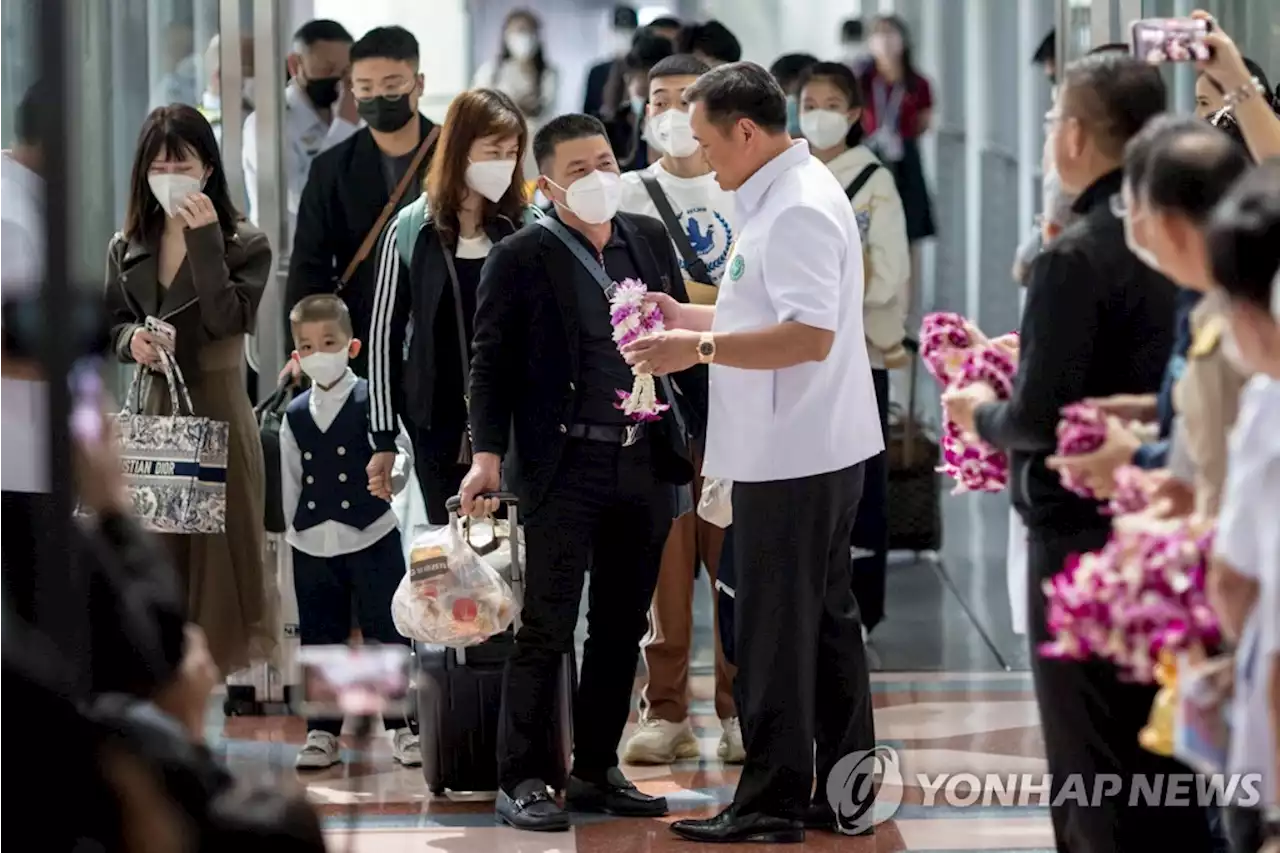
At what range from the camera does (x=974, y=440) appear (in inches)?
150

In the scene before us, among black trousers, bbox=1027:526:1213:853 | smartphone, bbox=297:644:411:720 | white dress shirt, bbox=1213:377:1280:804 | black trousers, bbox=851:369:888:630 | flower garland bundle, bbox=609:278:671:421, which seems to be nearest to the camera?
white dress shirt, bbox=1213:377:1280:804

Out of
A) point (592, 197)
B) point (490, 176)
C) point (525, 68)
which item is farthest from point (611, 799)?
point (525, 68)

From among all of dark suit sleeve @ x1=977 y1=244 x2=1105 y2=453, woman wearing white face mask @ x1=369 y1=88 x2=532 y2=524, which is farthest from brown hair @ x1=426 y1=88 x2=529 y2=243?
dark suit sleeve @ x1=977 y1=244 x2=1105 y2=453

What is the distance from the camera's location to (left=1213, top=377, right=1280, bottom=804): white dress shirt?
2764 millimetres

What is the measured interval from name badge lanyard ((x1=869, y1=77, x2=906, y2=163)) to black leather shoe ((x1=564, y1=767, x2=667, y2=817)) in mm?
4981

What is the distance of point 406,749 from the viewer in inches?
222

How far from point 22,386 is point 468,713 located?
6.19ft

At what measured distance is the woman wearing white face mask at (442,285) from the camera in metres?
5.27

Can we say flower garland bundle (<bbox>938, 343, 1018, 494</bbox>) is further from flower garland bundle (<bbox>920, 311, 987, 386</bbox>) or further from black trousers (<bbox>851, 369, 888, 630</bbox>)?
black trousers (<bbox>851, 369, 888, 630</bbox>)

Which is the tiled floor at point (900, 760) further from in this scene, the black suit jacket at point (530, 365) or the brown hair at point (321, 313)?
the brown hair at point (321, 313)

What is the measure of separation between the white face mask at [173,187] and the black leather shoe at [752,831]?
6.47 feet

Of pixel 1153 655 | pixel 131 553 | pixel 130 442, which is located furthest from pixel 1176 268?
pixel 130 442

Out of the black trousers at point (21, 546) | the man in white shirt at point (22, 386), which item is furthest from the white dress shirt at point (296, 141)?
the black trousers at point (21, 546)

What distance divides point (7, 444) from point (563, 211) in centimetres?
158
